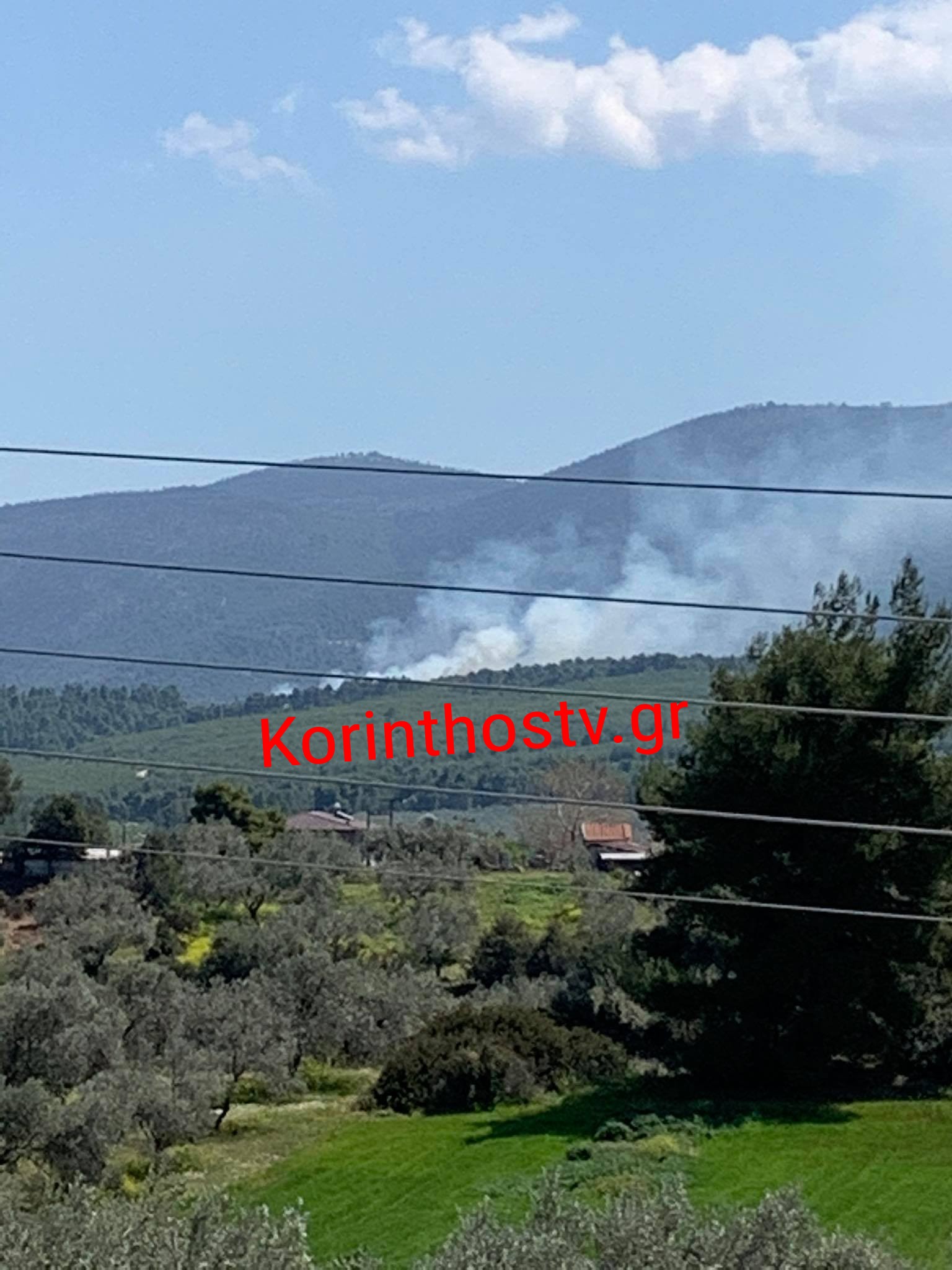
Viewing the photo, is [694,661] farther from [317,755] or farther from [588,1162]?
[588,1162]

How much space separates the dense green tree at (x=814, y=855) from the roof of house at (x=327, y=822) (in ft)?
125

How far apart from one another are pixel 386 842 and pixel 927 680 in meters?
35.9

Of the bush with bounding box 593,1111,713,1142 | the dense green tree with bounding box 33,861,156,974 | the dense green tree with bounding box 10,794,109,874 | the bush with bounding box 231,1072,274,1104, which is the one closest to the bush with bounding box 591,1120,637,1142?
the bush with bounding box 593,1111,713,1142

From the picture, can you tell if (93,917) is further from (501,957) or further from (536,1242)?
(536,1242)

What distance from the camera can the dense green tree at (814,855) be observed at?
968 inches

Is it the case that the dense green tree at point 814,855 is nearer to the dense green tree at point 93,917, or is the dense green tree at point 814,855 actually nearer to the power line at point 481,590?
the power line at point 481,590

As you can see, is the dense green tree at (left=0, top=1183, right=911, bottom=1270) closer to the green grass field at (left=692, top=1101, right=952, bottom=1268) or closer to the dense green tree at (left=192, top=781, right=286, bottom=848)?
the green grass field at (left=692, top=1101, right=952, bottom=1268)

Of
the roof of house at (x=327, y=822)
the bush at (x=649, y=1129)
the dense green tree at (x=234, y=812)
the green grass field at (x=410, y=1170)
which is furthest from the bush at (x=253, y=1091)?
the roof of house at (x=327, y=822)

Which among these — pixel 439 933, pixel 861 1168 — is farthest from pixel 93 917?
pixel 861 1168

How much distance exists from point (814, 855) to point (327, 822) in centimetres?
5153

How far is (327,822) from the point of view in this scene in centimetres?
7494

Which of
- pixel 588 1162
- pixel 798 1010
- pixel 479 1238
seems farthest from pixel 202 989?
pixel 479 1238

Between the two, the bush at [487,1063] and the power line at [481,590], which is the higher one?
the power line at [481,590]

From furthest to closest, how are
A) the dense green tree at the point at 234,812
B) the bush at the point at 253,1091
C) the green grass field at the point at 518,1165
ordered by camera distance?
the dense green tree at the point at 234,812
the bush at the point at 253,1091
the green grass field at the point at 518,1165
